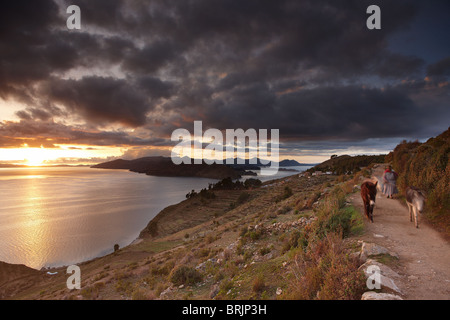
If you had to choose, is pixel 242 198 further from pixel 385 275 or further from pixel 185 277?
pixel 385 275

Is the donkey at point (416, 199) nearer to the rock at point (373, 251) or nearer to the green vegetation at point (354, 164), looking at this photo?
the rock at point (373, 251)

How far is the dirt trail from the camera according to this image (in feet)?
12.6

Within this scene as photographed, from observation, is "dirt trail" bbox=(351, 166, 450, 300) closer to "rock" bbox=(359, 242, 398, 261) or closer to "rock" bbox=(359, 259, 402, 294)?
"rock" bbox=(359, 259, 402, 294)

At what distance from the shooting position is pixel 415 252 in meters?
5.38

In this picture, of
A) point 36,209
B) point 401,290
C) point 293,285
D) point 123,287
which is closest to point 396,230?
point 401,290

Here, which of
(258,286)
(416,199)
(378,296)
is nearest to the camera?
(378,296)

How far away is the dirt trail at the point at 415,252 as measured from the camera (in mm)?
3852

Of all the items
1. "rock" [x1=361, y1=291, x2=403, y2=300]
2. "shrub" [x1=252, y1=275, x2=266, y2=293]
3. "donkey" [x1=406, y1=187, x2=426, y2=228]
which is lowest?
"shrub" [x1=252, y1=275, x2=266, y2=293]

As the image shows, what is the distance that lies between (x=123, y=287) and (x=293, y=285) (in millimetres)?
10753

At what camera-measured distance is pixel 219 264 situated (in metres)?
9.78

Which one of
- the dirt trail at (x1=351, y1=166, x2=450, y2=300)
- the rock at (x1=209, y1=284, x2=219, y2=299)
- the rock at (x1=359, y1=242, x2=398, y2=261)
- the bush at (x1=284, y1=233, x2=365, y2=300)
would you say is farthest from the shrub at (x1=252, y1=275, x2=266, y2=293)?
the dirt trail at (x1=351, y1=166, x2=450, y2=300)

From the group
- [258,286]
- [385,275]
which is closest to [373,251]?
[385,275]

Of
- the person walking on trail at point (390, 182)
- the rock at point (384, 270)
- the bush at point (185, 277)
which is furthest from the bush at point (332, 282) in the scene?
the person walking on trail at point (390, 182)

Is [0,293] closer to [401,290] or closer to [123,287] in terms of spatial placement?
[123,287]
